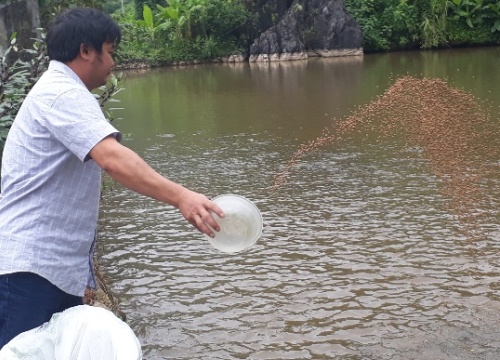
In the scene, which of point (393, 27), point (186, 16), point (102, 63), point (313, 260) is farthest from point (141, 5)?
point (102, 63)

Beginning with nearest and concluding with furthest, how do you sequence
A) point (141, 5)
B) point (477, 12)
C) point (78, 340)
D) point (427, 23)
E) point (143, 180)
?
point (143, 180) → point (78, 340) → point (427, 23) → point (477, 12) → point (141, 5)

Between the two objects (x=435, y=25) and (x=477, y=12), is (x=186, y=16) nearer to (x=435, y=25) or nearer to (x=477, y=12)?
(x=435, y=25)

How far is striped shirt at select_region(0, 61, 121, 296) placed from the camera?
2.05 meters

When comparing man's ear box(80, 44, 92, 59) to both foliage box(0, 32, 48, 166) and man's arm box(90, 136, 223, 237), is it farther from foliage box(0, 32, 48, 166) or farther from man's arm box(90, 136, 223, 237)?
foliage box(0, 32, 48, 166)

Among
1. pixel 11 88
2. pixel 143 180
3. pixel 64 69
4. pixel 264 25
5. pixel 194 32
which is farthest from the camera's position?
pixel 194 32

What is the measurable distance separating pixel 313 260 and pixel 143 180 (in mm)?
3794

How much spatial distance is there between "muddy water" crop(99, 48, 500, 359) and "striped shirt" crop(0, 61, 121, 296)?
226 cm

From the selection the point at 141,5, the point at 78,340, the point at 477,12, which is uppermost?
the point at 141,5

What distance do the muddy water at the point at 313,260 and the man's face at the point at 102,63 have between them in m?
2.38

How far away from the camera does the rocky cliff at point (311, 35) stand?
27.6m

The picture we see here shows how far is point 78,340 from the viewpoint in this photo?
2.08 metres

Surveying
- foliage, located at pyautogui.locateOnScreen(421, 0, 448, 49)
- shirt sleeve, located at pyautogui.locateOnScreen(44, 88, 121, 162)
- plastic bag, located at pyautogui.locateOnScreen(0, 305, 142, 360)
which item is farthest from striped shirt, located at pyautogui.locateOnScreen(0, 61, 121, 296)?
foliage, located at pyautogui.locateOnScreen(421, 0, 448, 49)

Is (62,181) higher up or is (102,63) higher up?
(102,63)

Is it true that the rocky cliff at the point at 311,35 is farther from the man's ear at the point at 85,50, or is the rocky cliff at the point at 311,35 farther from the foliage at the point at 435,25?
the man's ear at the point at 85,50
